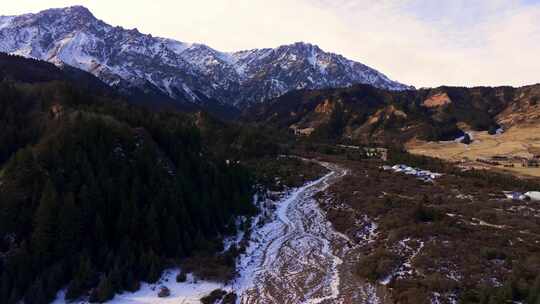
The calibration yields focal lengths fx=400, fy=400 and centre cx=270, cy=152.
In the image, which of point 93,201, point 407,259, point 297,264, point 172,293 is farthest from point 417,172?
point 93,201

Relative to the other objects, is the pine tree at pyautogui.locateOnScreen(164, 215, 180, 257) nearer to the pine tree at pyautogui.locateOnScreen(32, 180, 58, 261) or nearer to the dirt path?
the dirt path

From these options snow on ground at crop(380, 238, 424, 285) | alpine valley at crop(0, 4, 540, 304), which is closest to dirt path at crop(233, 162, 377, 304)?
alpine valley at crop(0, 4, 540, 304)

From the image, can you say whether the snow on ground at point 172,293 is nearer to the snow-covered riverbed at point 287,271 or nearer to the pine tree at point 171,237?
the snow-covered riverbed at point 287,271

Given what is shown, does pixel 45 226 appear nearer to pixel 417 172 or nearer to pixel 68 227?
pixel 68 227

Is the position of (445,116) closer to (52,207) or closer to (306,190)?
(306,190)

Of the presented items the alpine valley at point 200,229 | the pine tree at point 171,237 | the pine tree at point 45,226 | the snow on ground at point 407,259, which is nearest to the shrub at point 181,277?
the alpine valley at point 200,229

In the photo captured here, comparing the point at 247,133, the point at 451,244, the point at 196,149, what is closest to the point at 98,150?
the point at 196,149
